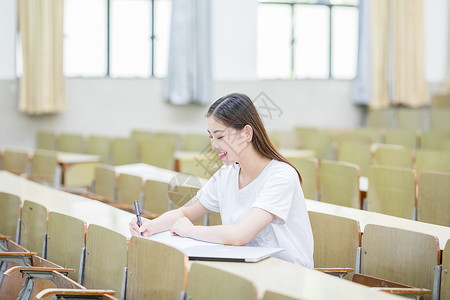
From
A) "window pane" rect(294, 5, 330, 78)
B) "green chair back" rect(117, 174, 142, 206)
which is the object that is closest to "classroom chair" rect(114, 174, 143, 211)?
"green chair back" rect(117, 174, 142, 206)

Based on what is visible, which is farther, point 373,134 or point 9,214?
point 373,134

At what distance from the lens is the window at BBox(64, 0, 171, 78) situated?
8.38m

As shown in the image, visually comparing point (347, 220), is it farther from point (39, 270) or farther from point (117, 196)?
point (117, 196)

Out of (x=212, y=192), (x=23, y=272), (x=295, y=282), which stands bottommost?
(x=23, y=272)

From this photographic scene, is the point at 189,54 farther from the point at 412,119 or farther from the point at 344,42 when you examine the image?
the point at 412,119

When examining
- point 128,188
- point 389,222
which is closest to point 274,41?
point 128,188

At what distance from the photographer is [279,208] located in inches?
100.0

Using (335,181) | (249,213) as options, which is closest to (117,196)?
(335,181)

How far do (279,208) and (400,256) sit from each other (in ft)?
2.02

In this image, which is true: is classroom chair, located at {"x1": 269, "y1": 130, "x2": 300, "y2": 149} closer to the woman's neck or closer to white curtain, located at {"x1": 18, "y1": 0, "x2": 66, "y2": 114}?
white curtain, located at {"x1": 18, "y1": 0, "x2": 66, "y2": 114}

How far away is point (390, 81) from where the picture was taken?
9.59 m

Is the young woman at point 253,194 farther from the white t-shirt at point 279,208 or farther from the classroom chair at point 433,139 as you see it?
the classroom chair at point 433,139

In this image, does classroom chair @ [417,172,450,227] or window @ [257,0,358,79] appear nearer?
classroom chair @ [417,172,450,227]

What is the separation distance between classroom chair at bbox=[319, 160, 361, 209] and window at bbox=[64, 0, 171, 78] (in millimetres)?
4510
